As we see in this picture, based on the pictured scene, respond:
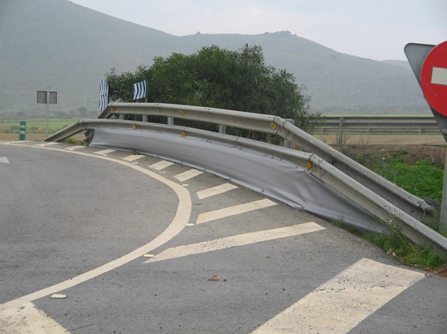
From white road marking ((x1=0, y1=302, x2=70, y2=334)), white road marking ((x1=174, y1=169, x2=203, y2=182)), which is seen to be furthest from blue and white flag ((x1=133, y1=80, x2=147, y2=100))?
white road marking ((x1=0, y1=302, x2=70, y2=334))

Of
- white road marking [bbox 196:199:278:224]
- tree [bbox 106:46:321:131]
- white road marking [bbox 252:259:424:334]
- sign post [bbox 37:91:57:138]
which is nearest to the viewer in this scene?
white road marking [bbox 252:259:424:334]

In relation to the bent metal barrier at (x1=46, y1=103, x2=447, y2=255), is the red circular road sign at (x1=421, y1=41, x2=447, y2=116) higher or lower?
higher

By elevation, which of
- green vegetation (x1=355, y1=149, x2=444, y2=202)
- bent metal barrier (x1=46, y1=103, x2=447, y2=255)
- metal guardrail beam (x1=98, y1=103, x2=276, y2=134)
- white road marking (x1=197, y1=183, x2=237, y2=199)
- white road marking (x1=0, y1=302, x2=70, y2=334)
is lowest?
white road marking (x1=0, y1=302, x2=70, y2=334)

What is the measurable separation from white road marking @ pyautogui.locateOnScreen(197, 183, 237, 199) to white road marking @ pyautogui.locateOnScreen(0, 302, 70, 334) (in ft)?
12.8

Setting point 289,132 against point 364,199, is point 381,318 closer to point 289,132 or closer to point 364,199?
point 364,199

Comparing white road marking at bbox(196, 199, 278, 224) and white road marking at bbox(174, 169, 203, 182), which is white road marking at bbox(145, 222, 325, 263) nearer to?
white road marking at bbox(196, 199, 278, 224)

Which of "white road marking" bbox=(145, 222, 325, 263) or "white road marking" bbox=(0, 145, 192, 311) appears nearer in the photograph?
"white road marking" bbox=(0, 145, 192, 311)

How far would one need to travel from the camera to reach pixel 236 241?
210 inches

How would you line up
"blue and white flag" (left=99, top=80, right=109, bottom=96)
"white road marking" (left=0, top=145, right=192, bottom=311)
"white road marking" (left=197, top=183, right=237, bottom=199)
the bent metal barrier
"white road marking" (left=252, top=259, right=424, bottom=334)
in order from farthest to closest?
"blue and white flag" (left=99, top=80, right=109, bottom=96)
"white road marking" (left=197, top=183, right=237, bottom=199)
the bent metal barrier
"white road marking" (left=0, top=145, right=192, bottom=311)
"white road marking" (left=252, top=259, right=424, bottom=334)

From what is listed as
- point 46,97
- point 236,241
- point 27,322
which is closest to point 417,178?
point 236,241

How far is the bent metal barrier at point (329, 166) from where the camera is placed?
5.25m

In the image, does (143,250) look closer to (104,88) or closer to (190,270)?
(190,270)

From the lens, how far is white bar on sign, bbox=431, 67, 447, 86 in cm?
526

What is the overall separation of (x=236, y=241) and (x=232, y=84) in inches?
327
